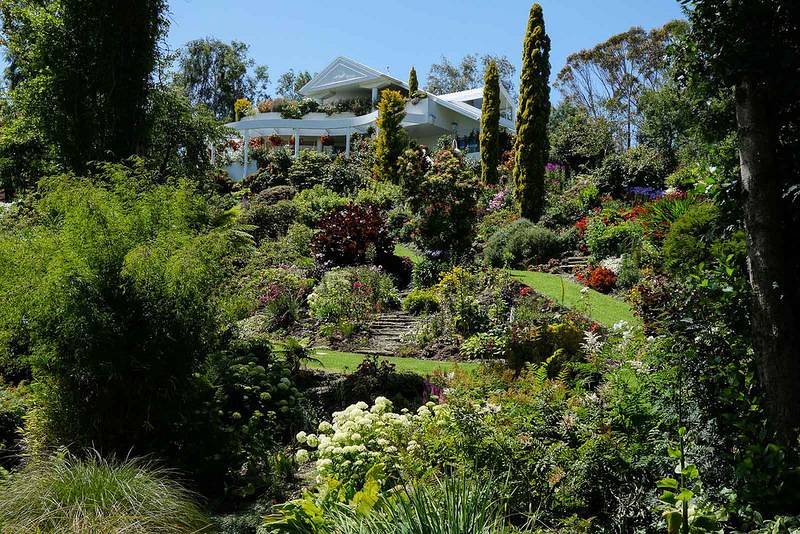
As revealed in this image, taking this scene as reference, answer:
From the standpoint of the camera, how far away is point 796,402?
3852 mm

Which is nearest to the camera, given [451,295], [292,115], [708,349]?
[708,349]

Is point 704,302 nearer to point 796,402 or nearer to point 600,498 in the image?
point 796,402

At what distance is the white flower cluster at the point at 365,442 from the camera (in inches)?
208

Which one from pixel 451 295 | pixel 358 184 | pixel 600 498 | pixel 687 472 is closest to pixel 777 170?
pixel 687 472

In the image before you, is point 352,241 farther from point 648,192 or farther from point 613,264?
point 648,192

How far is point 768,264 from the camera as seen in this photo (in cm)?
389

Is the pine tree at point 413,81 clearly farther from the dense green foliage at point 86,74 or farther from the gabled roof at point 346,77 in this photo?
the dense green foliage at point 86,74

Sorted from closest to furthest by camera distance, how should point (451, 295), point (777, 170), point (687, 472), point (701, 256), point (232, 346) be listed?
point (687, 472) < point (777, 170) < point (701, 256) < point (232, 346) < point (451, 295)

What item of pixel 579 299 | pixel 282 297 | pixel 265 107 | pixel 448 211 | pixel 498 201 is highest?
pixel 265 107

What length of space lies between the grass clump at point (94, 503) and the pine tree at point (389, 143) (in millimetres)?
23148

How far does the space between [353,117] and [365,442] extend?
1350 inches

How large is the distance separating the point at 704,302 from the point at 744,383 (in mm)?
532

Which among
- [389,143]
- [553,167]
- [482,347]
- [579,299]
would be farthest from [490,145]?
[482,347]

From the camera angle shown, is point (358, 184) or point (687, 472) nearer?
point (687, 472)
